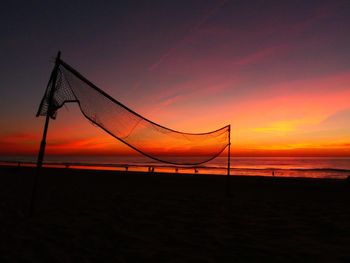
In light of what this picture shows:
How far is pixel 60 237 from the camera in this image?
224 inches

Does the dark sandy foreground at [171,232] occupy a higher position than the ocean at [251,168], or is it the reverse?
the ocean at [251,168]

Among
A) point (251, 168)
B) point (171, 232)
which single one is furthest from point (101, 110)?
point (251, 168)

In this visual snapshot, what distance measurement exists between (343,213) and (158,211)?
5622 mm

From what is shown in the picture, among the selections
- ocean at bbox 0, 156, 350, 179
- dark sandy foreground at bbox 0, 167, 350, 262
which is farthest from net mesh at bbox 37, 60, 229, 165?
ocean at bbox 0, 156, 350, 179

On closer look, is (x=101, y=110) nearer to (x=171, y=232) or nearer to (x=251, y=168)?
(x=171, y=232)

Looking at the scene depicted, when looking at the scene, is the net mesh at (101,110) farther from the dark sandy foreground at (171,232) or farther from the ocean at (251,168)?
the ocean at (251,168)

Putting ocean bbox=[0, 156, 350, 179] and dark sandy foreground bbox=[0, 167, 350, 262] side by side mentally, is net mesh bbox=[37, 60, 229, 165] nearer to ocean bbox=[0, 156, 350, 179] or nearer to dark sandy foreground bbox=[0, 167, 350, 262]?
dark sandy foreground bbox=[0, 167, 350, 262]

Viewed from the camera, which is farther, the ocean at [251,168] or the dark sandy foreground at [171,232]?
the ocean at [251,168]

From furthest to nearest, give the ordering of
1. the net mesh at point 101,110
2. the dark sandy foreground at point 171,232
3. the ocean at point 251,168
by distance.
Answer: the ocean at point 251,168
the net mesh at point 101,110
the dark sandy foreground at point 171,232

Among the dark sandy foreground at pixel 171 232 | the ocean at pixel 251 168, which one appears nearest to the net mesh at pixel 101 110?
the dark sandy foreground at pixel 171 232

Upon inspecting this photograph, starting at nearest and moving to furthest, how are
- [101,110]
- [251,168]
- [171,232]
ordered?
[171,232] < [101,110] < [251,168]

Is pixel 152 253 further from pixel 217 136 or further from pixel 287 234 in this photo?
pixel 217 136

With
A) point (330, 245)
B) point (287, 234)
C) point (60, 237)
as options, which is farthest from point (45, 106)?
point (330, 245)

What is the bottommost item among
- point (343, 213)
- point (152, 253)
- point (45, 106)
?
point (152, 253)
